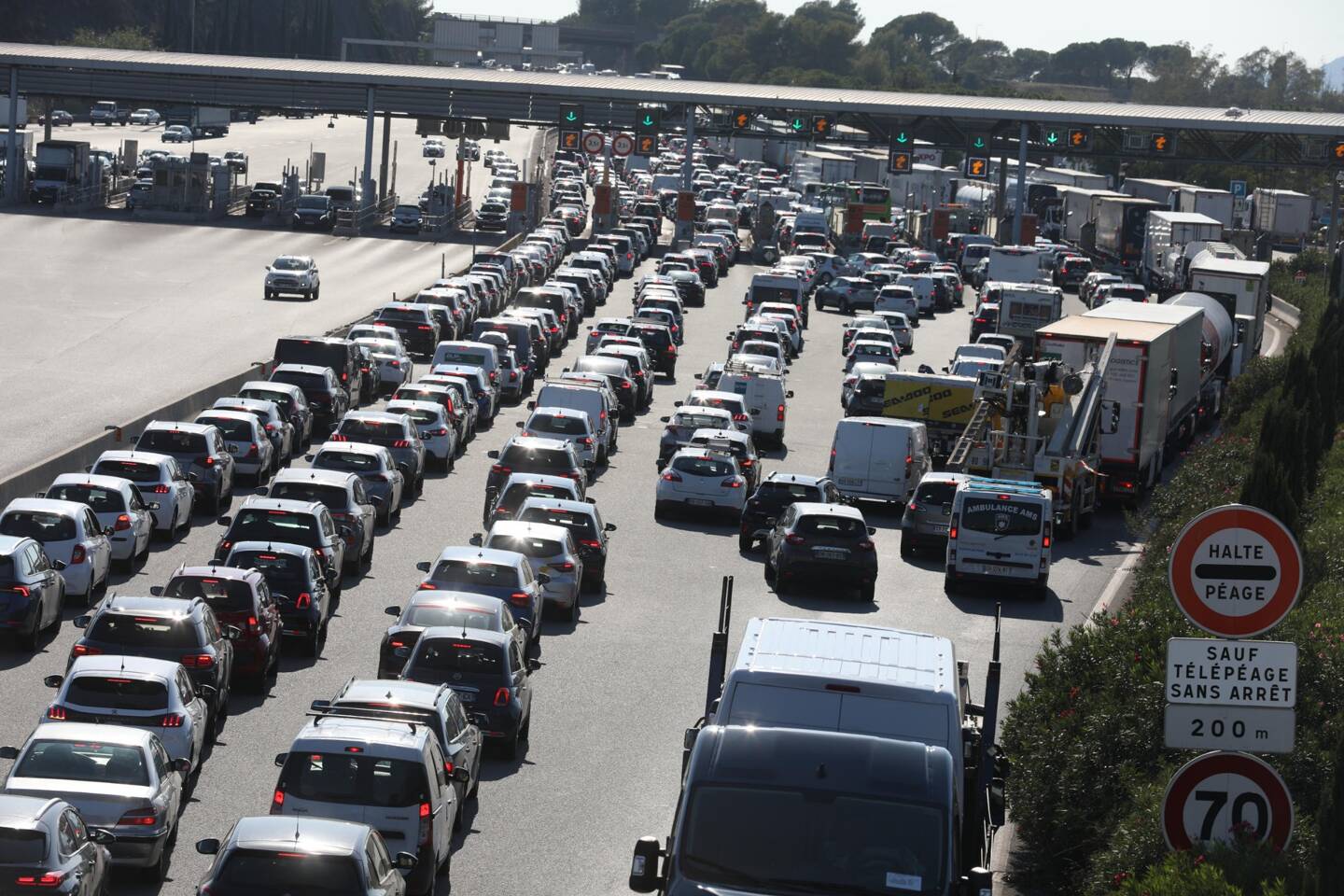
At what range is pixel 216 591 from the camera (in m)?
22.1

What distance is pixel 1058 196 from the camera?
121 metres

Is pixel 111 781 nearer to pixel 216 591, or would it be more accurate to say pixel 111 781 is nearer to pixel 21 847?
pixel 21 847

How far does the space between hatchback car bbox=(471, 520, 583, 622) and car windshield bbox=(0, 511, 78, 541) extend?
15.6 ft

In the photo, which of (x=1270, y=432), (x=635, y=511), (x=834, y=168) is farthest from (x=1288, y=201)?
(x=1270, y=432)

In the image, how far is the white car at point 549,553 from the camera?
1051 inches

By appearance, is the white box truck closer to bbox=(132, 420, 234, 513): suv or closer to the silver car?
bbox=(132, 420, 234, 513): suv

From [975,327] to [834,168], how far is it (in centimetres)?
6822

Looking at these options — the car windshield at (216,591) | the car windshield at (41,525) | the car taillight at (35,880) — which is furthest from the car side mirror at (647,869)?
the car windshield at (41,525)

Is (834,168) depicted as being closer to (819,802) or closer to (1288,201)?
(1288,201)

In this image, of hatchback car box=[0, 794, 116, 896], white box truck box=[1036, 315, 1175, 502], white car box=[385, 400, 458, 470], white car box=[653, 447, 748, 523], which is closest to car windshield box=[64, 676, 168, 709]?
hatchback car box=[0, 794, 116, 896]

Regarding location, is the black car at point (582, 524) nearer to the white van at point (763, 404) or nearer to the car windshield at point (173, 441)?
the car windshield at point (173, 441)

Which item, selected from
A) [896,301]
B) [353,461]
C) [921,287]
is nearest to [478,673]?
[353,461]

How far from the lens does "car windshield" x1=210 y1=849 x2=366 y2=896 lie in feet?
42.8

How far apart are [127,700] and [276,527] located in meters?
8.29
